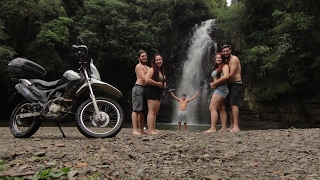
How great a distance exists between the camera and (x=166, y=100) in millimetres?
24531

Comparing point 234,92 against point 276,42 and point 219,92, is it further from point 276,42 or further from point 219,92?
point 276,42

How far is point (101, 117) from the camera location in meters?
4.70

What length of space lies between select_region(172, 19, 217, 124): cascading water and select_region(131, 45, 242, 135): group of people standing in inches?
621

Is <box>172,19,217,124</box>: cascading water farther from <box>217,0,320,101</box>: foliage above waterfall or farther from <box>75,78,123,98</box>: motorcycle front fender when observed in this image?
<box>75,78,123,98</box>: motorcycle front fender

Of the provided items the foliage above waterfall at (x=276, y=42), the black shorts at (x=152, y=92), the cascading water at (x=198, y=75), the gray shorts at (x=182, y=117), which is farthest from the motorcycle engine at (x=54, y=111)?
the cascading water at (x=198, y=75)

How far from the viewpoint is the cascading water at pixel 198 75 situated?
883 inches

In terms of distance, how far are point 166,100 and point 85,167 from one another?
2172 cm

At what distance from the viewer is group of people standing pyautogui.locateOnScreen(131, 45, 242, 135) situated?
598cm

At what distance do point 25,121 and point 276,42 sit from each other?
1829cm

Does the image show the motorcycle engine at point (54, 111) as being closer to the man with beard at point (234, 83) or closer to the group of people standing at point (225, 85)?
the group of people standing at point (225, 85)

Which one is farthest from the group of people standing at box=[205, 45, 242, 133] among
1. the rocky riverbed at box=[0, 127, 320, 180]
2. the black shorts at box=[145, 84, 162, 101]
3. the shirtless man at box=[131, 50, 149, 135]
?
the rocky riverbed at box=[0, 127, 320, 180]

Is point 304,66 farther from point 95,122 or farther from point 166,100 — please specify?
point 95,122

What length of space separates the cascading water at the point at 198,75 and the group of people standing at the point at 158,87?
1577 centimetres

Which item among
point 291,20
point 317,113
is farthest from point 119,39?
point 317,113
